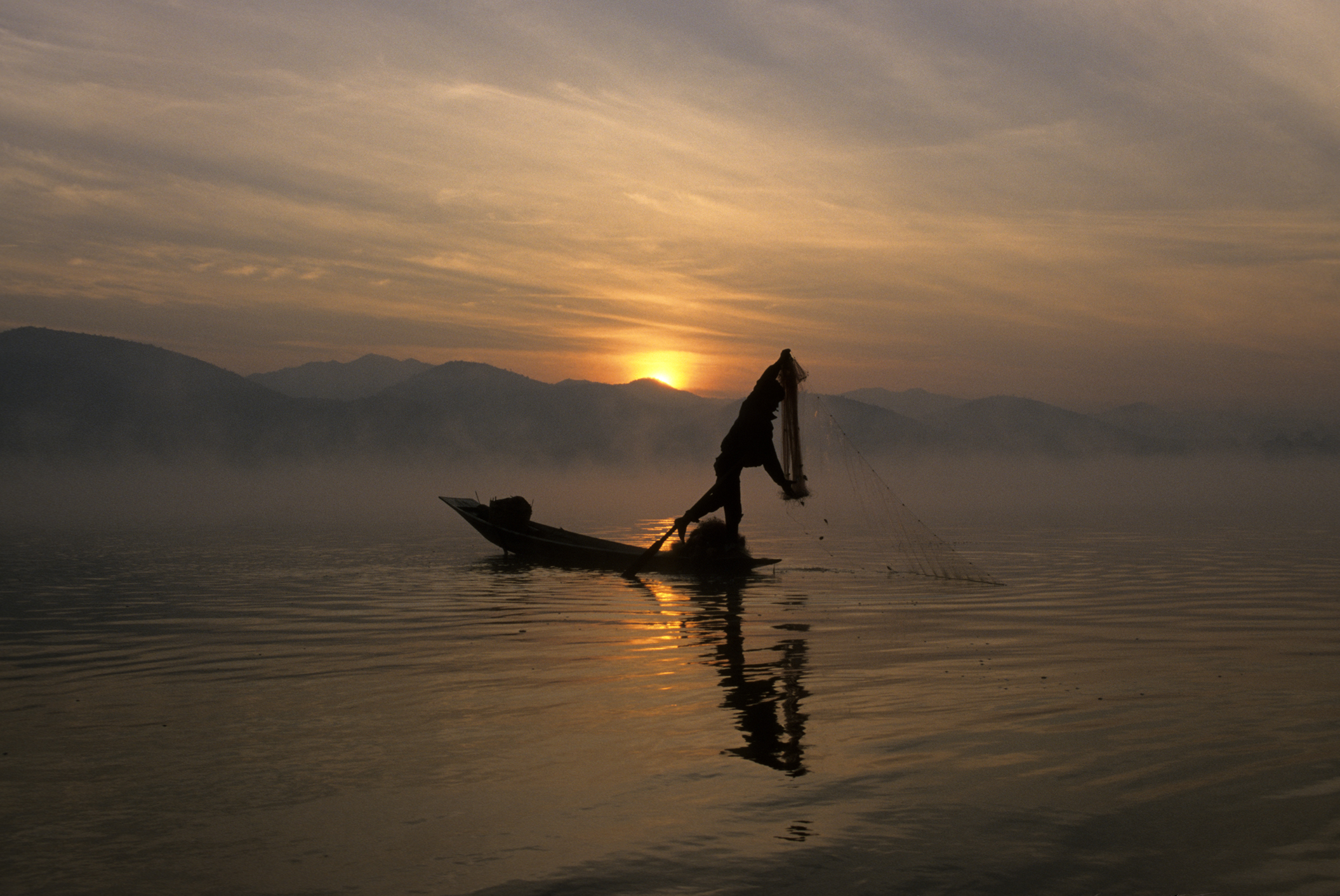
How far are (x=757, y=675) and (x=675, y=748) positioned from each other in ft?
11.6

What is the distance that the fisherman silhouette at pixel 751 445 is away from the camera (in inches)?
992

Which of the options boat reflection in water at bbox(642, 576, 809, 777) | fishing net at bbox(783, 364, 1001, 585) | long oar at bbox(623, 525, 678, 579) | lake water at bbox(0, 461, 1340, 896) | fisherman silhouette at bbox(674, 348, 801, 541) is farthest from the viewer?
long oar at bbox(623, 525, 678, 579)

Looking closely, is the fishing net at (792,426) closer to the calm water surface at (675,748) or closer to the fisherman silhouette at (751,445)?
the fisherman silhouette at (751,445)

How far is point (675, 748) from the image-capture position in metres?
9.24

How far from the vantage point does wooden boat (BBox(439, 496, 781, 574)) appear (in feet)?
83.8

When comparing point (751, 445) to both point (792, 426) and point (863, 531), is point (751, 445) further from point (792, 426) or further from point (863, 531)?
point (863, 531)

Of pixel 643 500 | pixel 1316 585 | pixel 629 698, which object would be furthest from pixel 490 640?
pixel 643 500

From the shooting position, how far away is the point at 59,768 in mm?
8625

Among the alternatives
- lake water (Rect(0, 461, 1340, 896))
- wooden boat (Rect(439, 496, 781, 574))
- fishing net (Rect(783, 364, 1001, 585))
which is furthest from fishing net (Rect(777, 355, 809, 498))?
lake water (Rect(0, 461, 1340, 896))

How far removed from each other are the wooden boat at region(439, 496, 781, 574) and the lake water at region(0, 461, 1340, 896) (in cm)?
533

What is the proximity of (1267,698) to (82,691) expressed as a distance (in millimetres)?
12813

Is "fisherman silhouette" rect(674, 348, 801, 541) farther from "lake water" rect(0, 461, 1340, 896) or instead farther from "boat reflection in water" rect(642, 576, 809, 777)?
"lake water" rect(0, 461, 1340, 896)

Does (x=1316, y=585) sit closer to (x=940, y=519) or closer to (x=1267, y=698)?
(x=1267, y=698)

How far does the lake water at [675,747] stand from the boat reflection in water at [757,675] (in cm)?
7
